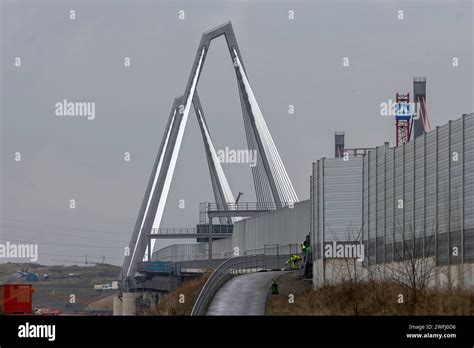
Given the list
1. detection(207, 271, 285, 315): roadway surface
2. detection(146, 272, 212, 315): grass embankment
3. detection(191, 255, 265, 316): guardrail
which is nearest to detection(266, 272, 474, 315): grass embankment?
detection(207, 271, 285, 315): roadway surface

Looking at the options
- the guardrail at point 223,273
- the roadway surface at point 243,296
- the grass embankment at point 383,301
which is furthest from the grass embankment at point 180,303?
the grass embankment at point 383,301

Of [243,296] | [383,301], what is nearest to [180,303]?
[243,296]

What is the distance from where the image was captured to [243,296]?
51156 millimetres

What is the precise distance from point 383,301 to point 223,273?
1333 inches

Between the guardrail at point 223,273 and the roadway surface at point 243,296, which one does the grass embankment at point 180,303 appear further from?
the roadway surface at point 243,296

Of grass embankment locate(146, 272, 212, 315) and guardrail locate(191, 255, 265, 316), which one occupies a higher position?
guardrail locate(191, 255, 265, 316)

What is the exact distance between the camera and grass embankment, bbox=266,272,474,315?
27922 millimetres

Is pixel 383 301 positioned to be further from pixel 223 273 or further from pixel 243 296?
pixel 223 273

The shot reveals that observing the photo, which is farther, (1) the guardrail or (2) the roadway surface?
(1) the guardrail

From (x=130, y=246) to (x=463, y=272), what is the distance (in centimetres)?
6140

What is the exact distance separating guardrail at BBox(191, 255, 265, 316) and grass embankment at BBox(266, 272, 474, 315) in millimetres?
5844

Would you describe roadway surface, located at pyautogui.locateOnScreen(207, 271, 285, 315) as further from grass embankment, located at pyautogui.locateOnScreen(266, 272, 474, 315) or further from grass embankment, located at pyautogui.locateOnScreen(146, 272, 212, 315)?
grass embankment, located at pyautogui.locateOnScreen(266, 272, 474, 315)
